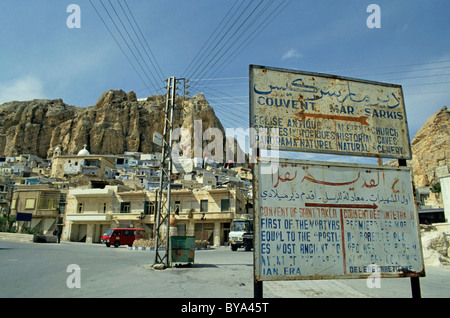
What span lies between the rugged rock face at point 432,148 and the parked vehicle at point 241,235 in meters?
55.0

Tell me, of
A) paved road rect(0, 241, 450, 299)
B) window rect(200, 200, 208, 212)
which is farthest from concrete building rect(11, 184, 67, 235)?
paved road rect(0, 241, 450, 299)

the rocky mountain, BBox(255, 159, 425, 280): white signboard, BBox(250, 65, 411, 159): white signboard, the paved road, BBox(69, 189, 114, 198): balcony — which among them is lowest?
the paved road

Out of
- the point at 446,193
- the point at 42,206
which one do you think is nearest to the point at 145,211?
the point at 42,206

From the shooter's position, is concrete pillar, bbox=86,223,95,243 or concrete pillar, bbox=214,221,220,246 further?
concrete pillar, bbox=86,223,95,243

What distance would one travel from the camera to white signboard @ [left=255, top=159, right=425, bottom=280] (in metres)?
4.43

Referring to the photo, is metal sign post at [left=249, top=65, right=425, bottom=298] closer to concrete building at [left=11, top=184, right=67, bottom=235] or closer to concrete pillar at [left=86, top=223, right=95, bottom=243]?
concrete pillar at [left=86, top=223, right=95, bottom=243]

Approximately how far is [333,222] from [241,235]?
21.1 metres

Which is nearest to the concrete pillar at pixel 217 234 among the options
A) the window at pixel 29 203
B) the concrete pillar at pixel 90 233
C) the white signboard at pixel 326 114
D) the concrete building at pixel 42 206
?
the concrete pillar at pixel 90 233

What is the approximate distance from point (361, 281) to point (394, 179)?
506 centimetres

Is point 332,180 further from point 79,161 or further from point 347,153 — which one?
point 79,161

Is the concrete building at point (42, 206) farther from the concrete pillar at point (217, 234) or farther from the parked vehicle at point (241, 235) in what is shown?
the parked vehicle at point (241, 235)

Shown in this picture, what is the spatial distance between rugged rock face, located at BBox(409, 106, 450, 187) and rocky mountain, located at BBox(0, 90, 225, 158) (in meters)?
64.0
